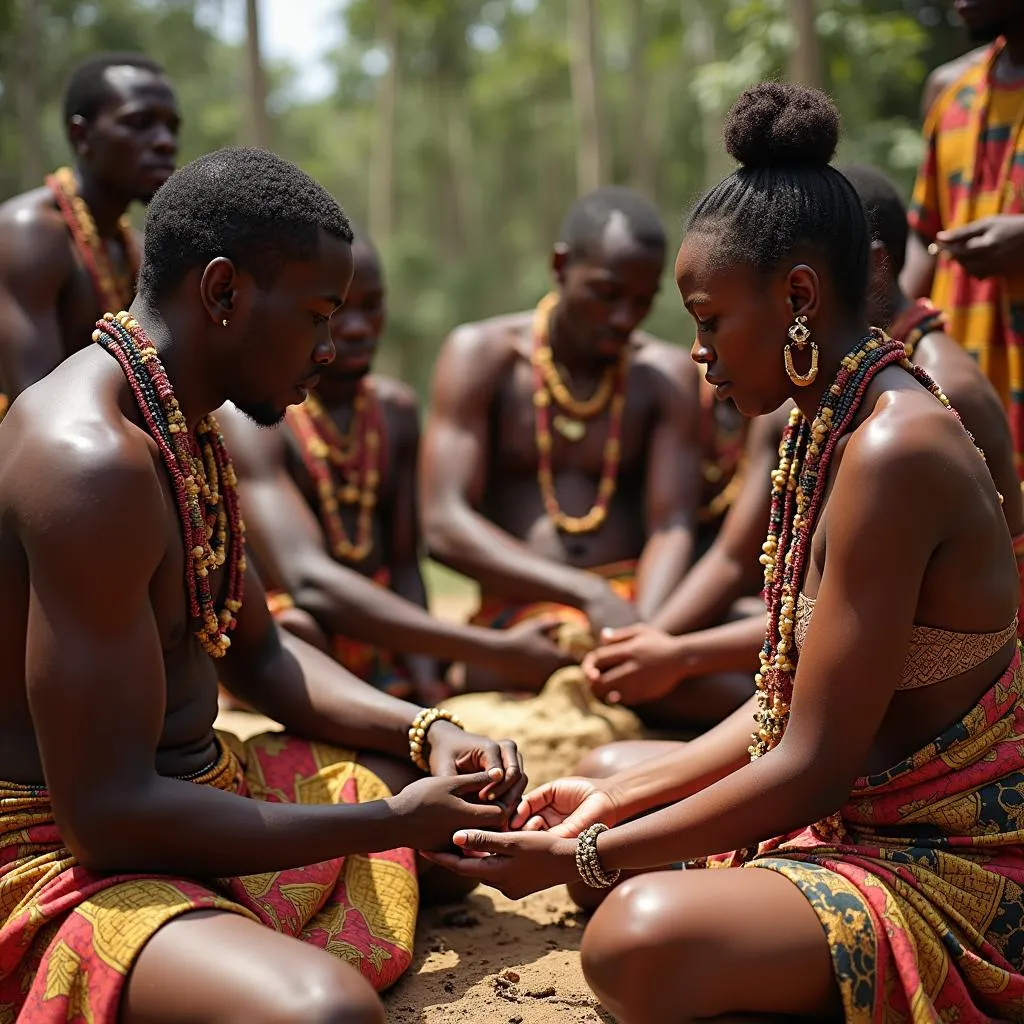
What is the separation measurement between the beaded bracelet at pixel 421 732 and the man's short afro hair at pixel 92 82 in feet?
11.7

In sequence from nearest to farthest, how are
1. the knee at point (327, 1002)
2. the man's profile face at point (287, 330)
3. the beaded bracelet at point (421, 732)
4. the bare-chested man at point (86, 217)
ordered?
1. the knee at point (327, 1002)
2. the man's profile face at point (287, 330)
3. the beaded bracelet at point (421, 732)
4. the bare-chested man at point (86, 217)

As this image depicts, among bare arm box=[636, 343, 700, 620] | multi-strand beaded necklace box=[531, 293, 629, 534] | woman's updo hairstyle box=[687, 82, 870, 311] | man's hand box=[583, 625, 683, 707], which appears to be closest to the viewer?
woman's updo hairstyle box=[687, 82, 870, 311]

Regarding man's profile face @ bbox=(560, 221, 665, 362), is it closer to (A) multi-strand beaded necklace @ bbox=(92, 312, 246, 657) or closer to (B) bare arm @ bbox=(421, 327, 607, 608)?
(B) bare arm @ bbox=(421, 327, 607, 608)

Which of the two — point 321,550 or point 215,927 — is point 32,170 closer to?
point 321,550

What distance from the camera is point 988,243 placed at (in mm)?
4637

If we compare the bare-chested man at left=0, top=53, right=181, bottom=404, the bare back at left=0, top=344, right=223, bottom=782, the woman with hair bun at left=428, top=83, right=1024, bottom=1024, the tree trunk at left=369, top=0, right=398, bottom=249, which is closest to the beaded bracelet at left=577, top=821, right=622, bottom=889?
the woman with hair bun at left=428, top=83, right=1024, bottom=1024

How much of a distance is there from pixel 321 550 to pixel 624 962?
112 inches

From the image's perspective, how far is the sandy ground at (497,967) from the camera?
10.1 feet

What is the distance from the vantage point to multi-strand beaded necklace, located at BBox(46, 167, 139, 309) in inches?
218

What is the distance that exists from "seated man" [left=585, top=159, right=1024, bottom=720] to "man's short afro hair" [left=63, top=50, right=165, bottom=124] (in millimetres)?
3201

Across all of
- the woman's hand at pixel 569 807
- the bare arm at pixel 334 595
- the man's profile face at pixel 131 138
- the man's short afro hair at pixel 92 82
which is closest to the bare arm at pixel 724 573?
the bare arm at pixel 334 595

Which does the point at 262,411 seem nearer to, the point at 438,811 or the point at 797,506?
the point at 438,811

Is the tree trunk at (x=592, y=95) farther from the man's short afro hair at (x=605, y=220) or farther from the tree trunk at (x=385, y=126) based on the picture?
the man's short afro hair at (x=605, y=220)

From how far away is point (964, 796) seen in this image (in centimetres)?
276
